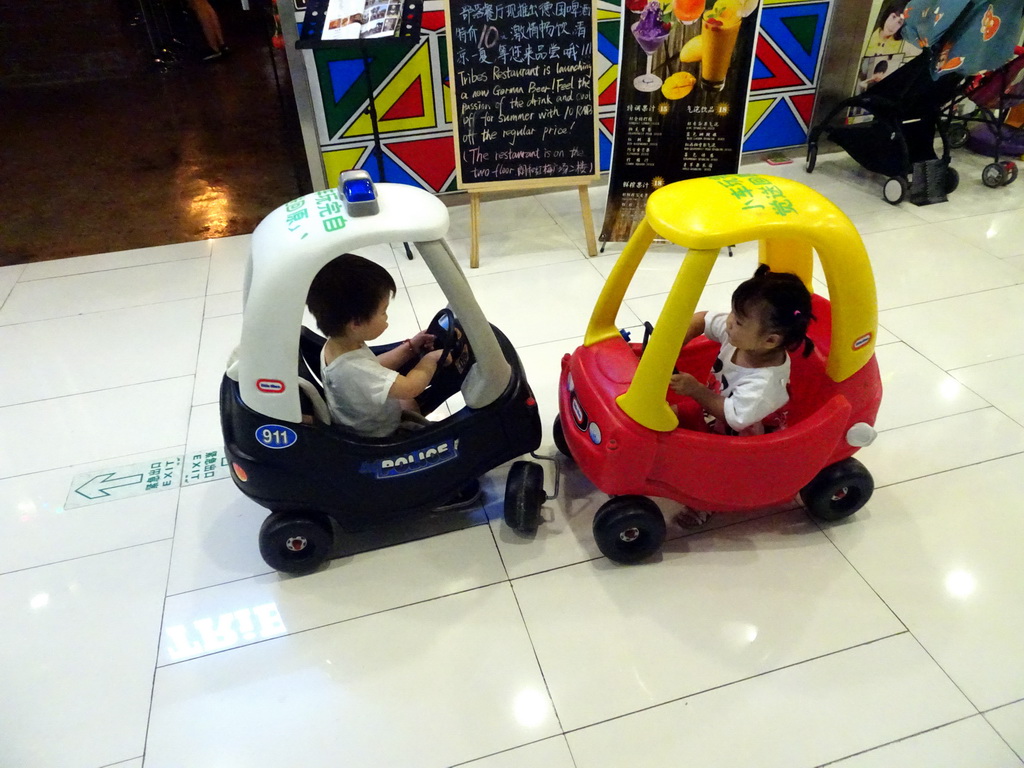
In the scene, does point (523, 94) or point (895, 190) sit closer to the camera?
point (523, 94)

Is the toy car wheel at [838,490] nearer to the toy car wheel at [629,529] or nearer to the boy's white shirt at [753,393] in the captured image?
the boy's white shirt at [753,393]

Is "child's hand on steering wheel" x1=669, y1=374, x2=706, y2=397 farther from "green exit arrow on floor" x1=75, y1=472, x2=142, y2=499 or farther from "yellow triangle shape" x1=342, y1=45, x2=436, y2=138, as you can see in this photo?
"yellow triangle shape" x1=342, y1=45, x2=436, y2=138

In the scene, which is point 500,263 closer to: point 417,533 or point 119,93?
point 417,533

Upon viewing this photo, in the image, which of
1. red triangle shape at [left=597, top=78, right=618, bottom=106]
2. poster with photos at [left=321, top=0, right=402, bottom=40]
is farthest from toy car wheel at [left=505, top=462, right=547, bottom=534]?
red triangle shape at [left=597, top=78, right=618, bottom=106]

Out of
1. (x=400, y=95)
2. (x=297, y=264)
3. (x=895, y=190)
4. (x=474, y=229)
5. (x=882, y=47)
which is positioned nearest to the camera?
(x=297, y=264)

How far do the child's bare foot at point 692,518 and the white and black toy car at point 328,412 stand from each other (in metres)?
0.43

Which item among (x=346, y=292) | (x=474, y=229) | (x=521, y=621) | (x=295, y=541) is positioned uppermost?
(x=346, y=292)

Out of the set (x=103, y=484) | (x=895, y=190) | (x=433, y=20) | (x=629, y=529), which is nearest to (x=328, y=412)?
(x=629, y=529)

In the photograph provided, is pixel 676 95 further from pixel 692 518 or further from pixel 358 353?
pixel 358 353

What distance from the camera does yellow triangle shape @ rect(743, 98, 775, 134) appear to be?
4082 millimetres

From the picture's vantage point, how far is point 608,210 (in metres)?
3.42

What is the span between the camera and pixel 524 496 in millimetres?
1913

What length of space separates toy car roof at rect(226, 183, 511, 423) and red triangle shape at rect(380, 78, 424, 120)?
7.14ft

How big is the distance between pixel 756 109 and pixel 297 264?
11.4 feet
